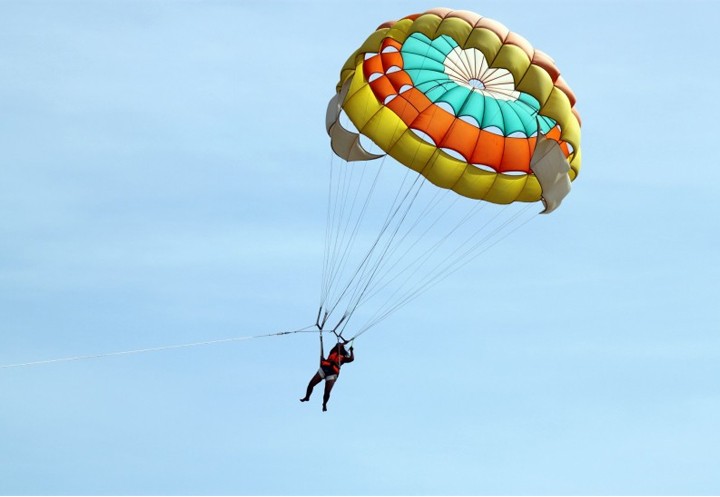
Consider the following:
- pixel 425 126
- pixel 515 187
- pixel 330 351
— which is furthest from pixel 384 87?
pixel 330 351

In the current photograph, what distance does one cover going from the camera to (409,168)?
30.5 metres

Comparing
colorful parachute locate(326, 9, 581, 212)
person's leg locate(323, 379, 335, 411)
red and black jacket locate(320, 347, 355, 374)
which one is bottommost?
person's leg locate(323, 379, 335, 411)

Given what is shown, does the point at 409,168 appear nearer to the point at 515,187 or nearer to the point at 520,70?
the point at 515,187

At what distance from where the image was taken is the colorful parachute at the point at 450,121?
2891 cm

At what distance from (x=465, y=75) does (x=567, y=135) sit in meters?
2.85

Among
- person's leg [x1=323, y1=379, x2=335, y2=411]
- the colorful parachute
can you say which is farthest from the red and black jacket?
the colorful parachute

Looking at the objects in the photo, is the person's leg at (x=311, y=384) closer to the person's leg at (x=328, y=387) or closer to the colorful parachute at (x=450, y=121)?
the person's leg at (x=328, y=387)

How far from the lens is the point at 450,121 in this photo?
30.3m

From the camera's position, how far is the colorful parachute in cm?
2891

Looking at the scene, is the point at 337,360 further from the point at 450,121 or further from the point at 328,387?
the point at 450,121

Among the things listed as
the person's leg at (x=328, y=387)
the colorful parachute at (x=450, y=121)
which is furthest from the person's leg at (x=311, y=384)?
the colorful parachute at (x=450, y=121)

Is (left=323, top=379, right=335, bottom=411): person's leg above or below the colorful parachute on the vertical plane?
below

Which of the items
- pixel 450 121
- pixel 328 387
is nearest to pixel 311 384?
pixel 328 387

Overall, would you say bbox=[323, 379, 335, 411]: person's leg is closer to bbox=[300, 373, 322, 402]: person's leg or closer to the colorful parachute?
bbox=[300, 373, 322, 402]: person's leg
